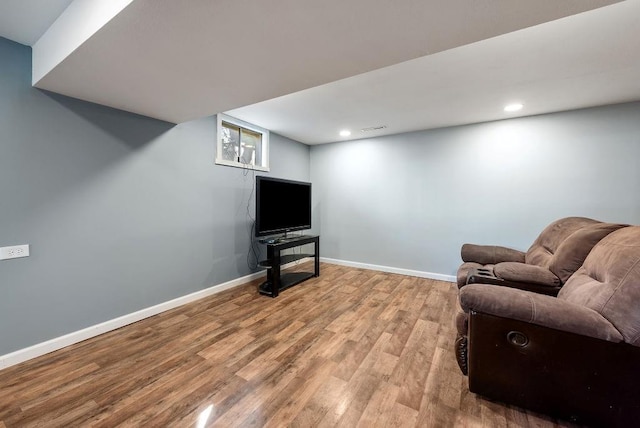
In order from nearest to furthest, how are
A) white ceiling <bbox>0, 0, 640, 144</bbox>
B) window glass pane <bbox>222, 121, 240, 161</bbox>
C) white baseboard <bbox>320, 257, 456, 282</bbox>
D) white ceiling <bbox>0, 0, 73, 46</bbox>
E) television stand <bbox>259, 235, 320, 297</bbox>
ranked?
white ceiling <bbox>0, 0, 640, 144</bbox>
white ceiling <bbox>0, 0, 73, 46</bbox>
television stand <bbox>259, 235, 320, 297</bbox>
window glass pane <bbox>222, 121, 240, 161</bbox>
white baseboard <bbox>320, 257, 456, 282</bbox>

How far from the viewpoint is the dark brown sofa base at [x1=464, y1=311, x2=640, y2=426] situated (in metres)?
1.21

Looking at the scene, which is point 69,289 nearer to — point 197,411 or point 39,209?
point 39,209

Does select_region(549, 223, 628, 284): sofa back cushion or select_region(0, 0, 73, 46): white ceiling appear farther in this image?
select_region(549, 223, 628, 284): sofa back cushion

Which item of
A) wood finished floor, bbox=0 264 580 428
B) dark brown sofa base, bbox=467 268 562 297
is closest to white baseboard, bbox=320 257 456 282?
wood finished floor, bbox=0 264 580 428

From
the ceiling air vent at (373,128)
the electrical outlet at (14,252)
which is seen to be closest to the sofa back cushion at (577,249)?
the ceiling air vent at (373,128)

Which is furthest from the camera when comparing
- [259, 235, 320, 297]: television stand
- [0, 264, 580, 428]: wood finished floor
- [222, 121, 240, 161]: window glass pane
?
[222, 121, 240, 161]: window glass pane

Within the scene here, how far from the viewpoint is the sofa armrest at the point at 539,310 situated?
48.6 inches

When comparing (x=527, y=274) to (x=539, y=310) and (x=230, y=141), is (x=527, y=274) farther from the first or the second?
(x=230, y=141)

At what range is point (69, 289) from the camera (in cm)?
210

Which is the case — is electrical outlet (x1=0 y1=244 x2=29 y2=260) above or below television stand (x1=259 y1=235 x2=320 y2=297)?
above

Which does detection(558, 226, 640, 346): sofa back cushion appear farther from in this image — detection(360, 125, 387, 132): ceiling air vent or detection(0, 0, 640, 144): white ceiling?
detection(360, 125, 387, 132): ceiling air vent

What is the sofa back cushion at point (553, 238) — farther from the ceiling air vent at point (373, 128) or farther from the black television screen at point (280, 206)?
the black television screen at point (280, 206)

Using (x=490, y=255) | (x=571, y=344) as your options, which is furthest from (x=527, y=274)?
(x=490, y=255)

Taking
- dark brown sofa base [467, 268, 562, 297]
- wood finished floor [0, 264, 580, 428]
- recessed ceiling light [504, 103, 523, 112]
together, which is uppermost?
recessed ceiling light [504, 103, 523, 112]
